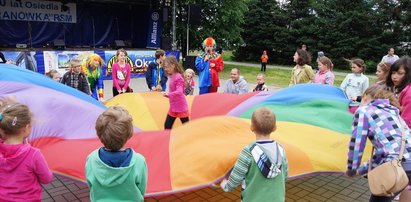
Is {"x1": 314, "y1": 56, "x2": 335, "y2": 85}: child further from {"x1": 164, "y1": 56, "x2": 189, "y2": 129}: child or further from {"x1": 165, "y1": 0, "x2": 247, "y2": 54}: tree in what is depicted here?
{"x1": 165, "y1": 0, "x2": 247, "y2": 54}: tree

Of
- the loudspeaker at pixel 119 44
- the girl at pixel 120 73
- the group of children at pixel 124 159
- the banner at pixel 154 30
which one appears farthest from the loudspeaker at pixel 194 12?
the group of children at pixel 124 159

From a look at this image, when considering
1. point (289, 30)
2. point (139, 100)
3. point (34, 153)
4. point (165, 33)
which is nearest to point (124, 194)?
point (34, 153)

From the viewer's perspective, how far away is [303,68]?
5.60 meters

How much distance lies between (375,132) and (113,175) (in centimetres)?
166

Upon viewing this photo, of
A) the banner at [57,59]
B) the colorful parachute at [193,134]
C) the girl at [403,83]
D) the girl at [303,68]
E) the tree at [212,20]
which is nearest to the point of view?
the colorful parachute at [193,134]

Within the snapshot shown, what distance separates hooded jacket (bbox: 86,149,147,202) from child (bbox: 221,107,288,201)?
0.59m

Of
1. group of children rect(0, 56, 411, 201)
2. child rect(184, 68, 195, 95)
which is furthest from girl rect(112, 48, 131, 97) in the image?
group of children rect(0, 56, 411, 201)

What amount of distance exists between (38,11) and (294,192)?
48.7ft

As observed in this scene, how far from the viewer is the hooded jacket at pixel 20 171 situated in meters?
2.19

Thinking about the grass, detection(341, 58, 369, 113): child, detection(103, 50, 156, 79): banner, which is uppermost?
detection(341, 58, 369, 113): child

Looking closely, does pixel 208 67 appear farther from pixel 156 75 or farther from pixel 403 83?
pixel 403 83

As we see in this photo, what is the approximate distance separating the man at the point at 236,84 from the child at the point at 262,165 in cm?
351

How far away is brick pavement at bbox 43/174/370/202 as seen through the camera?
3824mm

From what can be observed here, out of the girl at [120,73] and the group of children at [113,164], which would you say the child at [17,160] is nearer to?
the group of children at [113,164]
